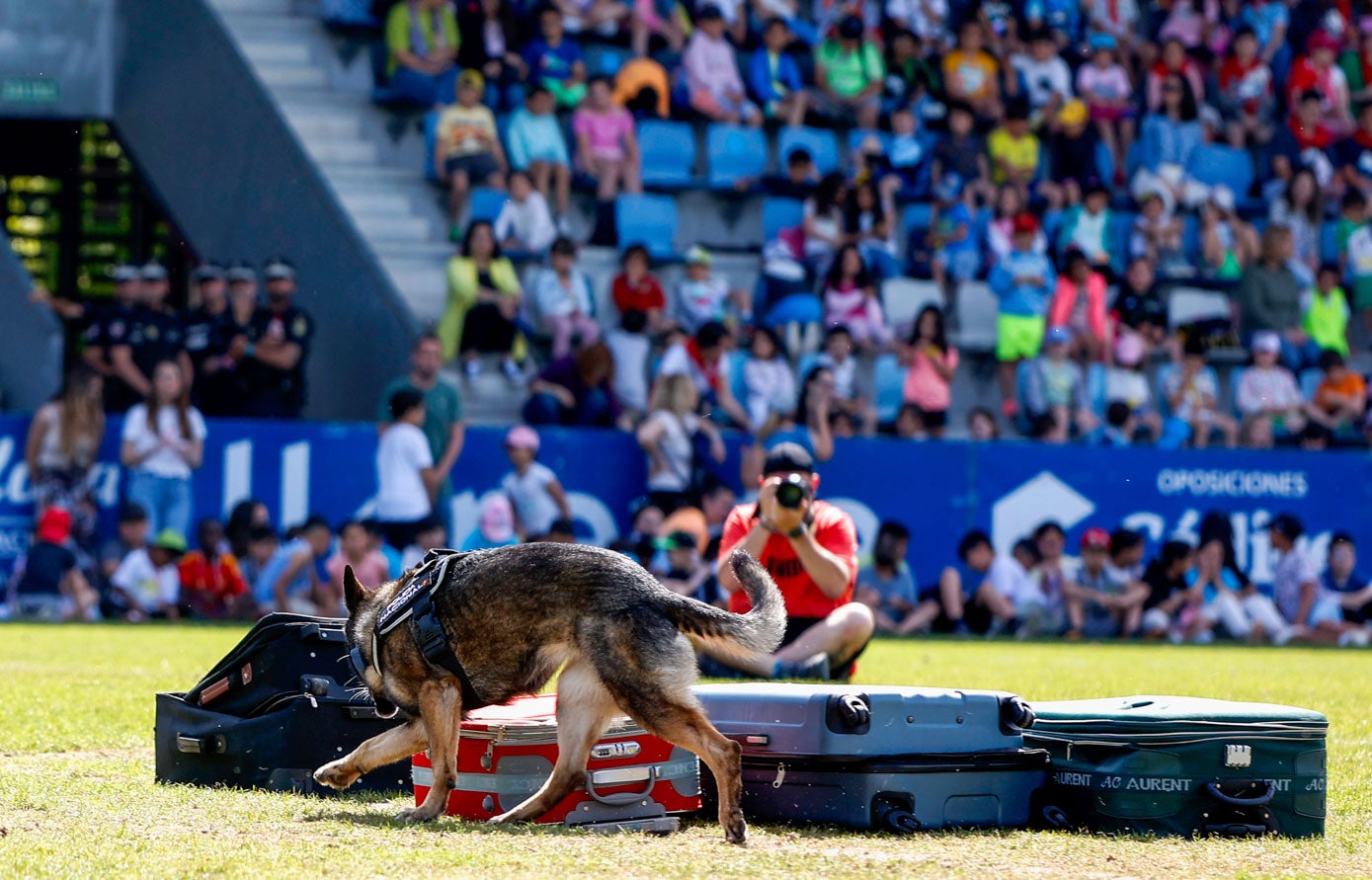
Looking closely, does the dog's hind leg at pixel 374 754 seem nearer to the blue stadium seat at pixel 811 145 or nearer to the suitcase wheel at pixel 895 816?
the suitcase wheel at pixel 895 816

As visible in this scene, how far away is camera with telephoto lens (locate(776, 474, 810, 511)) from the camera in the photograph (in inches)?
342

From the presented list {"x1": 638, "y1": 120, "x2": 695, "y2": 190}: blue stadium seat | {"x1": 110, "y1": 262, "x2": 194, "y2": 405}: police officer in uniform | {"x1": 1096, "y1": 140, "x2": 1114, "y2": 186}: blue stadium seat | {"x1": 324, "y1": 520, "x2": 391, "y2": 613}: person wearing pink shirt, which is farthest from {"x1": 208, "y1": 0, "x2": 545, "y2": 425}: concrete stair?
{"x1": 1096, "y1": 140, "x2": 1114, "y2": 186}: blue stadium seat

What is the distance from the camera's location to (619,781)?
20.5ft

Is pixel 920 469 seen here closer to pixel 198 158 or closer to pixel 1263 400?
pixel 1263 400

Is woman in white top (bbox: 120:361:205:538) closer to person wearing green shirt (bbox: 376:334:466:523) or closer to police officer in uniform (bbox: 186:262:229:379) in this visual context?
police officer in uniform (bbox: 186:262:229:379)

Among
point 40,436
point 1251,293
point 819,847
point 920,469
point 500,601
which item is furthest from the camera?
point 1251,293

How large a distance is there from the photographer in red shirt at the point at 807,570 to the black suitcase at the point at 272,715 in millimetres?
2463

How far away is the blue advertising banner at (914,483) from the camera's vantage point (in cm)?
1617

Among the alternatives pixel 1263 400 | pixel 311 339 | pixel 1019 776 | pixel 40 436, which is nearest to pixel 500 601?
pixel 1019 776

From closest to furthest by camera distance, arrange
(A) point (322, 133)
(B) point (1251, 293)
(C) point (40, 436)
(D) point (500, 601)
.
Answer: (D) point (500, 601) → (C) point (40, 436) → (A) point (322, 133) → (B) point (1251, 293)

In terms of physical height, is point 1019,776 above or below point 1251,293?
below

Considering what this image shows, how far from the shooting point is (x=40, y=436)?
1578 cm

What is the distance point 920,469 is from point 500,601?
38.8 feet

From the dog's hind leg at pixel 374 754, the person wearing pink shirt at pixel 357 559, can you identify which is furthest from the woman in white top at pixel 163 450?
the dog's hind leg at pixel 374 754
